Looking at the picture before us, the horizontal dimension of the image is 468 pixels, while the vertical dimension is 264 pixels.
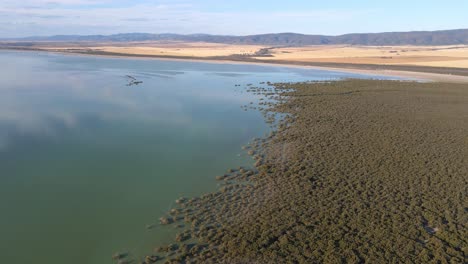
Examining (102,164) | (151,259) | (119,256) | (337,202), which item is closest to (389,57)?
(337,202)

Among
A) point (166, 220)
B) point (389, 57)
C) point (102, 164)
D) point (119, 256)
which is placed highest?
point (389, 57)

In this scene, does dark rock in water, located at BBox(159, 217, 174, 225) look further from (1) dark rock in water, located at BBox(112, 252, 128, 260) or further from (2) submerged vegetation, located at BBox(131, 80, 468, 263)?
(1) dark rock in water, located at BBox(112, 252, 128, 260)

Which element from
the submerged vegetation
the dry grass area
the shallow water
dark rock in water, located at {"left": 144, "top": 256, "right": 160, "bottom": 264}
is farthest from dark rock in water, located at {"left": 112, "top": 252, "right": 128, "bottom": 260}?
the dry grass area

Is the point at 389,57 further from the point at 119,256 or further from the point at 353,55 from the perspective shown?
the point at 119,256

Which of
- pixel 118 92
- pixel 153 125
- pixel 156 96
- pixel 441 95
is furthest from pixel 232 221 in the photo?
pixel 441 95

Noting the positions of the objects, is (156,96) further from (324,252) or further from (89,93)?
(324,252)

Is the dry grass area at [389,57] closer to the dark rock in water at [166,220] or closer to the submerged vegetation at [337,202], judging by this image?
the submerged vegetation at [337,202]
